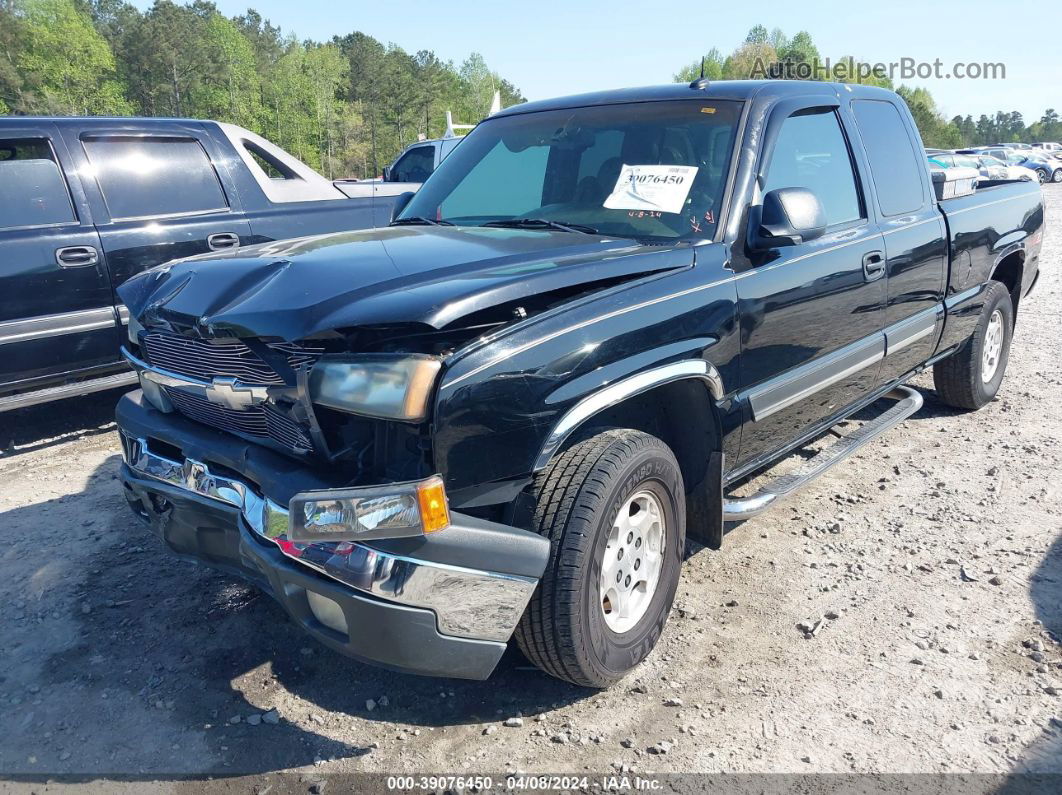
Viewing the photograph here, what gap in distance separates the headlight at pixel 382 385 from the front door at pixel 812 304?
56.2 inches

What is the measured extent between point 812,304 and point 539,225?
3.90ft

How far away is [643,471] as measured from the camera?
264 centimetres

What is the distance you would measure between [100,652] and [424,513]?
1.82 m

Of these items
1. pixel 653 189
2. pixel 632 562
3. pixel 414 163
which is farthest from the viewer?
pixel 414 163

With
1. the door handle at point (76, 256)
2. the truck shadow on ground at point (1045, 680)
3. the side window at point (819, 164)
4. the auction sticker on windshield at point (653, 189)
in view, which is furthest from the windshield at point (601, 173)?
the door handle at point (76, 256)

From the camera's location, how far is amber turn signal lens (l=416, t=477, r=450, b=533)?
2078 millimetres

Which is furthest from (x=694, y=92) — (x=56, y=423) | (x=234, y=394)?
(x=56, y=423)

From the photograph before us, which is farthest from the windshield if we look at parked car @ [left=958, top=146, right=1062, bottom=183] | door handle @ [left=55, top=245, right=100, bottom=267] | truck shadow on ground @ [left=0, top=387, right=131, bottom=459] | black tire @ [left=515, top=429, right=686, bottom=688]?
parked car @ [left=958, top=146, right=1062, bottom=183]

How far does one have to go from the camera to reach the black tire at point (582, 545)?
2408 millimetres

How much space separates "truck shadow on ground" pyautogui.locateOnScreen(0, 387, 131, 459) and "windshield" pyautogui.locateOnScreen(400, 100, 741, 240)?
3162 mm

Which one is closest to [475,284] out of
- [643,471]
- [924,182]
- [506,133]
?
[643,471]

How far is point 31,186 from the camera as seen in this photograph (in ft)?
16.7

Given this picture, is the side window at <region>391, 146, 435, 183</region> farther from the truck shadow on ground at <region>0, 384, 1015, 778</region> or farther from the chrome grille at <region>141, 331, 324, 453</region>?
the chrome grille at <region>141, 331, 324, 453</region>

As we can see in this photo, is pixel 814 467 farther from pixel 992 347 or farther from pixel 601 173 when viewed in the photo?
pixel 992 347
